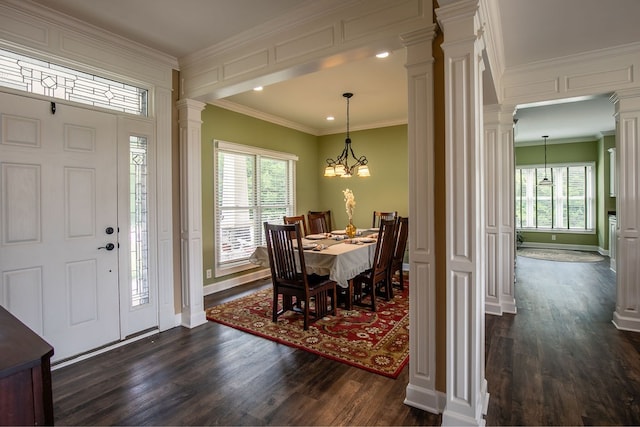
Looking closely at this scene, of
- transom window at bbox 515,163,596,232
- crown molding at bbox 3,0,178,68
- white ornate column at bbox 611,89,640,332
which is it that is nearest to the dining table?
crown molding at bbox 3,0,178,68

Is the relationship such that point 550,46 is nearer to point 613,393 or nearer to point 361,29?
point 361,29

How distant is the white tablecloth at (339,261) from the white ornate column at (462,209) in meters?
1.51

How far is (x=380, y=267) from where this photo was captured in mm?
3977

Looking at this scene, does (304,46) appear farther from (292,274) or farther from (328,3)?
(292,274)

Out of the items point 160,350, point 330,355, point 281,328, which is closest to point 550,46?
point 330,355

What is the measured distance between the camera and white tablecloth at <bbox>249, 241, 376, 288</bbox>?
3.30m

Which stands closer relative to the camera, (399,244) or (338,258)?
(338,258)

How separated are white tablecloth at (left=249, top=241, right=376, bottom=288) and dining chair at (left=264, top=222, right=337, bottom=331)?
0.15 m

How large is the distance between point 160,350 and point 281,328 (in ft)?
3.67

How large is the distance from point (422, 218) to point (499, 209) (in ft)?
7.59

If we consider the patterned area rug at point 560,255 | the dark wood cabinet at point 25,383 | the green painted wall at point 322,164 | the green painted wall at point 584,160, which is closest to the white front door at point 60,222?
the dark wood cabinet at point 25,383

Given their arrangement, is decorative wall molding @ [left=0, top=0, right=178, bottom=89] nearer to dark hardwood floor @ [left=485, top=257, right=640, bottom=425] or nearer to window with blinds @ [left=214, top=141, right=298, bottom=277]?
window with blinds @ [left=214, top=141, right=298, bottom=277]

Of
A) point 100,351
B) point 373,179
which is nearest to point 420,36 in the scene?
point 100,351

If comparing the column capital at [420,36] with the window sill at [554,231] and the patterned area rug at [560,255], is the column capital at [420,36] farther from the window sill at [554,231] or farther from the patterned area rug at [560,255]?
the window sill at [554,231]
